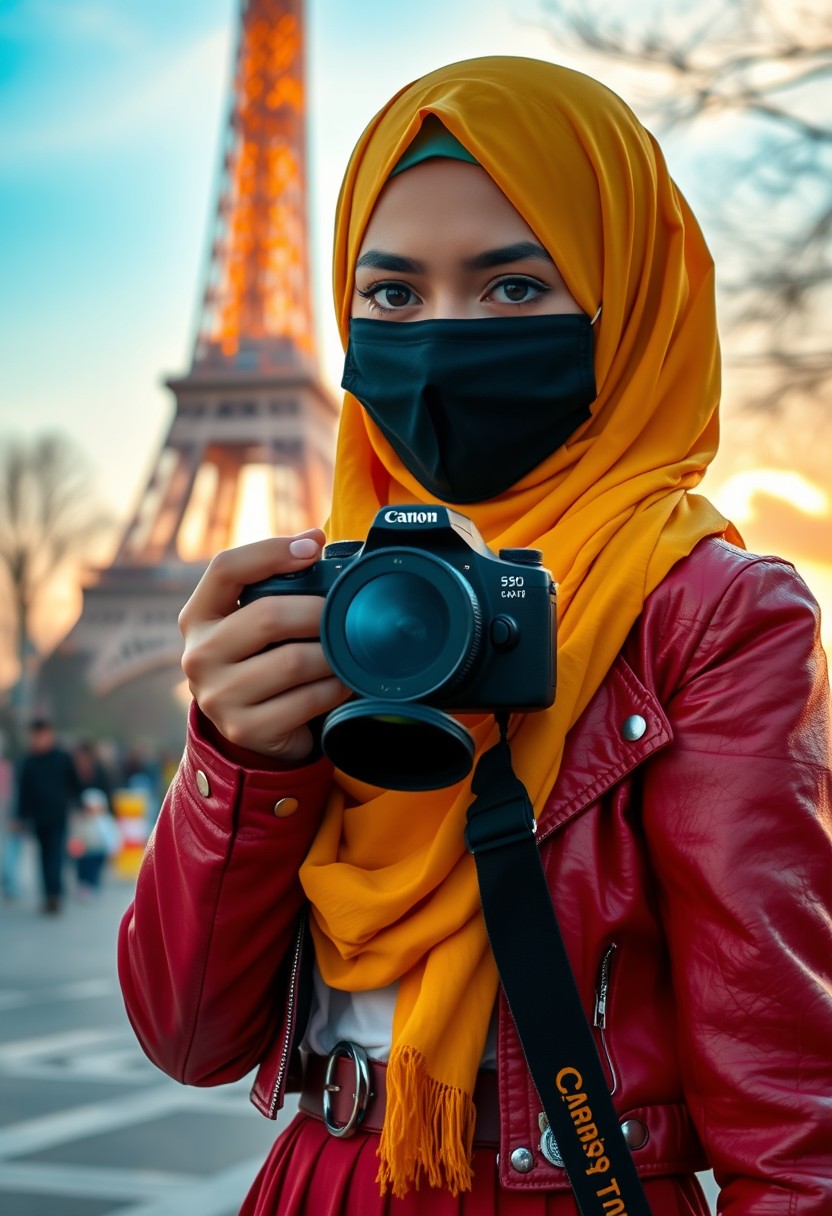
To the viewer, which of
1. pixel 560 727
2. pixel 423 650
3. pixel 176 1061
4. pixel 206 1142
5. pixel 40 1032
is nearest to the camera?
pixel 423 650

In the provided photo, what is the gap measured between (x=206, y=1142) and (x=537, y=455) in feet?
13.5

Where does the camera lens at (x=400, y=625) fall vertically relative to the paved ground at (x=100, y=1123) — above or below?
above

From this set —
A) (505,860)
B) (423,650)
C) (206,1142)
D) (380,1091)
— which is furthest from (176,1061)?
(206,1142)

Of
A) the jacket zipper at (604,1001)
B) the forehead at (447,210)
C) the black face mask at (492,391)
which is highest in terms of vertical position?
the forehead at (447,210)

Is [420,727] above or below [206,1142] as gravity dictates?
above

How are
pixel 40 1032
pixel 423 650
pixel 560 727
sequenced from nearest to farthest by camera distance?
pixel 423 650 < pixel 560 727 < pixel 40 1032

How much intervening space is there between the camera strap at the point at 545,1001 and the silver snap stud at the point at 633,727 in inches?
4.8

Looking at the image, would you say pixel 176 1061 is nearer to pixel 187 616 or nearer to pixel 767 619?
pixel 187 616

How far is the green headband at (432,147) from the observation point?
1600 mm

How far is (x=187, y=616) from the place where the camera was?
150 cm

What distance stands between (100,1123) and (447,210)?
4.54 meters

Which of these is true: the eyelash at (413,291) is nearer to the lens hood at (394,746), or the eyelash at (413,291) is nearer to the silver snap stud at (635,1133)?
the lens hood at (394,746)

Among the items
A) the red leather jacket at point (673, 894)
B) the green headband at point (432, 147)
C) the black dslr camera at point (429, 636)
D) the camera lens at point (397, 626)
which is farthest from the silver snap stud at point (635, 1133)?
the green headband at point (432, 147)

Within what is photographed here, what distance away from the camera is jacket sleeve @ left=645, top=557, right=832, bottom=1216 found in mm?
1242
